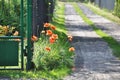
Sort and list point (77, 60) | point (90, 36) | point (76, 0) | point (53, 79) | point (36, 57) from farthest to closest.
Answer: point (76, 0) < point (90, 36) < point (77, 60) < point (36, 57) < point (53, 79)

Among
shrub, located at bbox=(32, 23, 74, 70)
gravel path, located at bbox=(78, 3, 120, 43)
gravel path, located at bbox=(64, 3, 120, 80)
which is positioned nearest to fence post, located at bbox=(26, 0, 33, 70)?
shrub, located at bbox=(32, 23, 74, 70)

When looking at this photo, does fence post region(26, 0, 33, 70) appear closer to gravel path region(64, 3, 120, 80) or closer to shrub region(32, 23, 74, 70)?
shrub region(32, 23, 74, 70)

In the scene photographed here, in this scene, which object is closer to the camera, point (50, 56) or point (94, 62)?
point (50, 56)

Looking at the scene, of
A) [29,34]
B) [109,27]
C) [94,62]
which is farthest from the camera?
[109,27]

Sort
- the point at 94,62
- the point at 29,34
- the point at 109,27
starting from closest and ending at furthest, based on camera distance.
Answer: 1. the point at 29,34
2. the point at 94,62
3. the point at 109,27

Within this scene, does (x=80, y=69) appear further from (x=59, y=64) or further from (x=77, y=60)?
(x=77, y=60)

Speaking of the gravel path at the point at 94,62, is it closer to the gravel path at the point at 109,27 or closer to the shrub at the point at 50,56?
the shrub at the point at 50,56

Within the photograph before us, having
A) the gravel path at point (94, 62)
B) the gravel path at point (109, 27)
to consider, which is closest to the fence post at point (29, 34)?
the gravel path at point (94, 62)

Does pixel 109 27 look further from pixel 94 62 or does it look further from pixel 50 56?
pixel 50 56

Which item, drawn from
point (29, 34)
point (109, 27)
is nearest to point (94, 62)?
point (29, 34)

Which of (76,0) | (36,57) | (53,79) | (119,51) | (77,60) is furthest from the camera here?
(76,0)

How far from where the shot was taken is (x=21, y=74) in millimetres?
10086

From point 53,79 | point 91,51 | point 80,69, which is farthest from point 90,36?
point 53,79

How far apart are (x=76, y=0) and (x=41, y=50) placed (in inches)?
2966
